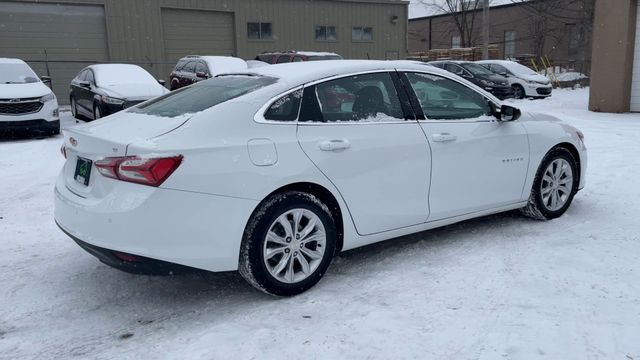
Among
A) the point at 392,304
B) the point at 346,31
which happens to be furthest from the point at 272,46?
the point at 392,304

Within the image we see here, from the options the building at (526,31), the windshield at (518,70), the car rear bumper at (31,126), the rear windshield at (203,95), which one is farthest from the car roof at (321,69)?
the building at (526,31)

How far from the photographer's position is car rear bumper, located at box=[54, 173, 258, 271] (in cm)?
330

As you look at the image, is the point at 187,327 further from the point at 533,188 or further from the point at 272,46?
the point at 272,46

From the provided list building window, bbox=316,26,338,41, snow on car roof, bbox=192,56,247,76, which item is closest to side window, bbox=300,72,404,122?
snow on car roof, bbox=192,56,247,76

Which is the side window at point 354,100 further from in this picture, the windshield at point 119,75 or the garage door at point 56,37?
the garage door at point 56,37

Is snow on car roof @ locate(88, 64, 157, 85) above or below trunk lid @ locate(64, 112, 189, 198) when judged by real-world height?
above

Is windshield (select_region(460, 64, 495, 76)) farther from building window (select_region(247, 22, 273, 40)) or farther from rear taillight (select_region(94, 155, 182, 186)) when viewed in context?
rear taillight (select_region(94, 155, 182, 186))

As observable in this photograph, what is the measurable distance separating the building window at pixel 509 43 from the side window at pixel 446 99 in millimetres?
43228

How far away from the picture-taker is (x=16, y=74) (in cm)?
1216

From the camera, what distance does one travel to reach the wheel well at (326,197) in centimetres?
378

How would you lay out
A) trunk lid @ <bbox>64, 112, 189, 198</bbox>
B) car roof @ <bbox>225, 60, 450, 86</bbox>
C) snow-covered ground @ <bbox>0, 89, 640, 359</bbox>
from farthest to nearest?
car roof @ <bbox>225, 60, 450, 86</bbox> → trunk lid @ <bbox>64, 112, 189, 198</bbox> → snow-covered ground @ <bbox>0, 89, 640, 359</bbox>

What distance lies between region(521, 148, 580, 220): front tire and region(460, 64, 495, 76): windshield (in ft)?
51.5

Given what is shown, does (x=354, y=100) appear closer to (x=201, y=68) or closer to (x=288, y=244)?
(x=288, y=244)

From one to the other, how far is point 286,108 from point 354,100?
0.61 m
